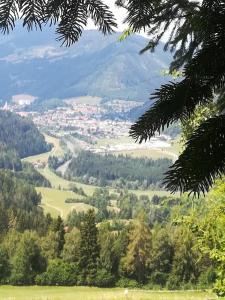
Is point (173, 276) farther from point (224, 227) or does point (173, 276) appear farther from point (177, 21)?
point (177, 21)

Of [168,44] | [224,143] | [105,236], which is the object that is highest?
[168,44]

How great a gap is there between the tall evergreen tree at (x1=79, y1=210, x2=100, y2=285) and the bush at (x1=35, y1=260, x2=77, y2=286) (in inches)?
65.2

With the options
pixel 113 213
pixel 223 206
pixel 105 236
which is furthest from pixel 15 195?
pixel 223 206

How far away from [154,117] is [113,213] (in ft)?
556

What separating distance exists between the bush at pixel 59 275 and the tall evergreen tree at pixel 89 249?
166cm

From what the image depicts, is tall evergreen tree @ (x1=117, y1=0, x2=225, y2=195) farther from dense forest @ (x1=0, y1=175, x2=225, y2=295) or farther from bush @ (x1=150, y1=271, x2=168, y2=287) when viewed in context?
bush @ (x1=150, y1=271, x2=168, y2=287)

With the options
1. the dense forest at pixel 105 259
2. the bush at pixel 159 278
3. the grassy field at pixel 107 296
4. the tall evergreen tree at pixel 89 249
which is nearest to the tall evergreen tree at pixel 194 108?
the grassy field at pixel 107 296

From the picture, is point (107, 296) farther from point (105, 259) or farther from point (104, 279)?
point (105, 259)

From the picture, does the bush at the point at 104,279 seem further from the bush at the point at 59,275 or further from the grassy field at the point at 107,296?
the grassy field at the point at 107,296

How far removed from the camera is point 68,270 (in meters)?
69.4

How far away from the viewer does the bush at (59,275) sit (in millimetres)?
68750

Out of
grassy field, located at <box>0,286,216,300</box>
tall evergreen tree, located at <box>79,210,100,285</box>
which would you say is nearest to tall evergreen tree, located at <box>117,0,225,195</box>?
grassy field, located at <box>0,286,216,300</box>

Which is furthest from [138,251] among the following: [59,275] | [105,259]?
[59,275]

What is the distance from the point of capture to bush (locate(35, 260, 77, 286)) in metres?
68.8
